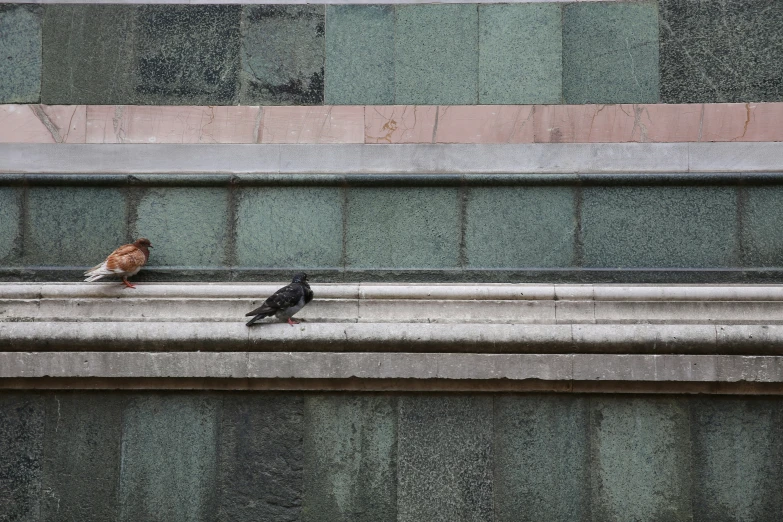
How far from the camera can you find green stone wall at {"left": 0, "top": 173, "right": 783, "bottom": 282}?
9.01m

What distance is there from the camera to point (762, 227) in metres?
8.98

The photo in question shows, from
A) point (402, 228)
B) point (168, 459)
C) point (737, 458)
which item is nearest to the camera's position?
point (737, 458)

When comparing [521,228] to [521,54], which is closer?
[521,228]

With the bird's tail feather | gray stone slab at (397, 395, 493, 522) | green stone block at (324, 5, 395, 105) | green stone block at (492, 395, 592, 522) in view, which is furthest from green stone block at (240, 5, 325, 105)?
green stone block at (492, 395, 592, 522)

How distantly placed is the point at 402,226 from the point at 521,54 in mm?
2029

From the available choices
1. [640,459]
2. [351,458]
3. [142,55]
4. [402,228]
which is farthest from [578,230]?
[142,55]

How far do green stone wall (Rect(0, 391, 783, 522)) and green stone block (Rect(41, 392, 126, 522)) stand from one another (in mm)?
11

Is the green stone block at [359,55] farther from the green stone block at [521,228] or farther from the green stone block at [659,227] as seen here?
the green stone block at [659,227]

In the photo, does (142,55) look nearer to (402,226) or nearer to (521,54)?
(402,226)

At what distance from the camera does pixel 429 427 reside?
8391mm

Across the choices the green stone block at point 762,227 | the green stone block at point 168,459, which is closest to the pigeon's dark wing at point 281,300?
the green stone block at point 168,459

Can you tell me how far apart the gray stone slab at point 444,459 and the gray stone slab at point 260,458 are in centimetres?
90

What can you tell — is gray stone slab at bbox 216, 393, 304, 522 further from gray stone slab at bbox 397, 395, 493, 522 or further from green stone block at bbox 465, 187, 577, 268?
green stone block at bbox 465, 187, 577, 268

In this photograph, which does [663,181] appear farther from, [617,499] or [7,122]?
[7,122]
